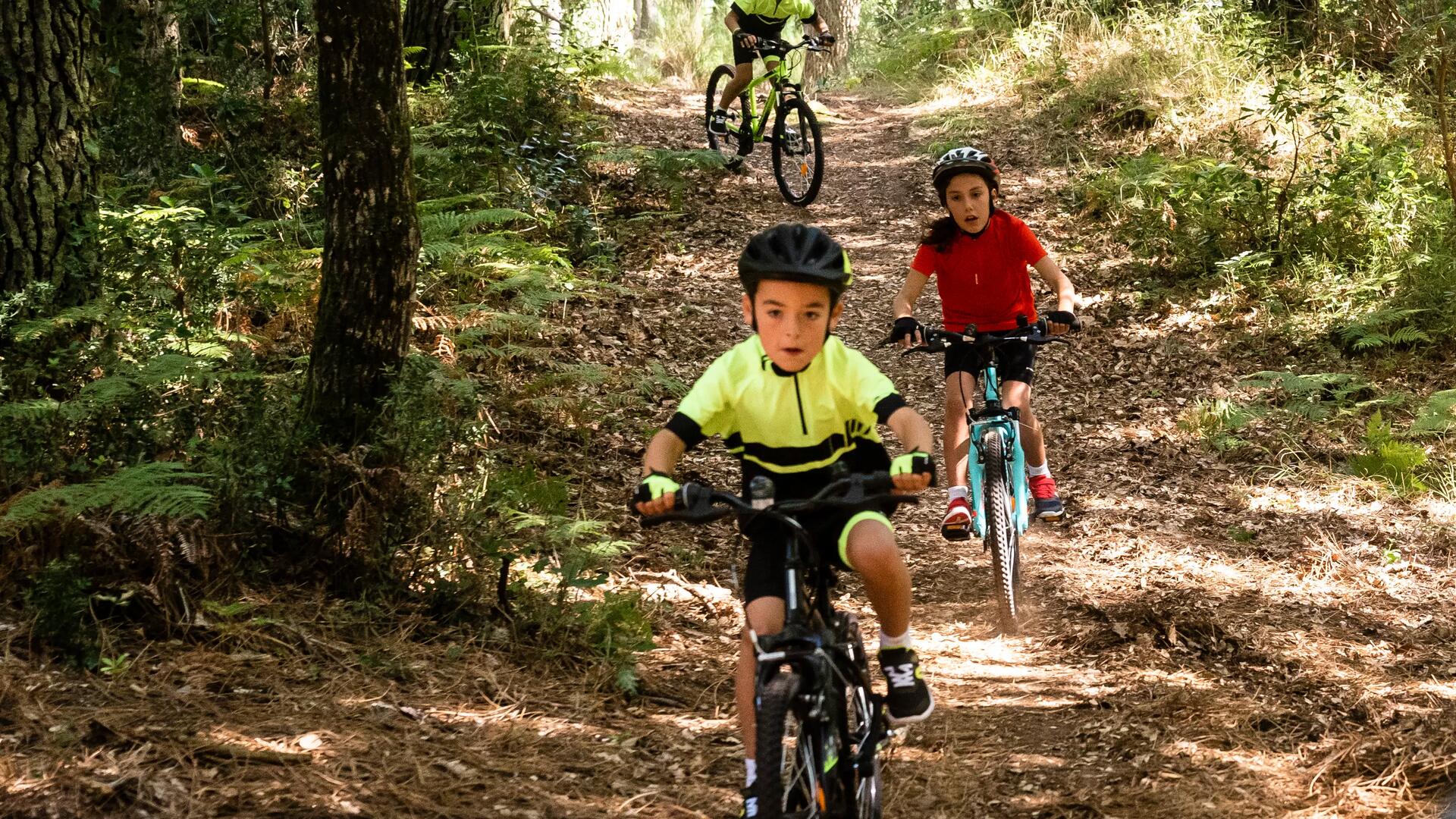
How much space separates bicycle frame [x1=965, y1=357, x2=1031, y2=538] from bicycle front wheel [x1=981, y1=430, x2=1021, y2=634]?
0.04 metres

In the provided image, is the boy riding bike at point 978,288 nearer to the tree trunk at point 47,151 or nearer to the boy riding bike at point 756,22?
the tree trunk at point 47,151

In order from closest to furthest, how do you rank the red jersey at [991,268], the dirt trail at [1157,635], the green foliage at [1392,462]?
the dirt trail at [1157,635] → the red jersey at [991,268] → the green foliage at [1392,462]

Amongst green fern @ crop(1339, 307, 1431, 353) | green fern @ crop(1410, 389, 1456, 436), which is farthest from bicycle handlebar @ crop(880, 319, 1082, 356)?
green fern @ crop(1339, 307, 1431, 353)

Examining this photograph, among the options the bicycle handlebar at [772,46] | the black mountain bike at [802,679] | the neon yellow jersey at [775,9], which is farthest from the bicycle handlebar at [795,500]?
the neon yellow jersey at [775,9]

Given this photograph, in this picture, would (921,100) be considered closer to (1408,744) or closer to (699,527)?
(699,527)

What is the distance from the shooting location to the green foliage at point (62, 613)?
4.15 m

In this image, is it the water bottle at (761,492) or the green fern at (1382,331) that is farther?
the green fern at (1382,331)

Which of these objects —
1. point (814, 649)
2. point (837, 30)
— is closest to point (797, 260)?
point (814, 649)

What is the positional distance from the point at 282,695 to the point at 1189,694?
364cm

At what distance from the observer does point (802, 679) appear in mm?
3229

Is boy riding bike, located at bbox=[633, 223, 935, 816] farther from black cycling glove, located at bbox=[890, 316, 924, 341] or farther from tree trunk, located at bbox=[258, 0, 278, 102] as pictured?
tree trunk, located at bbox=[258, 0, 278, 102]

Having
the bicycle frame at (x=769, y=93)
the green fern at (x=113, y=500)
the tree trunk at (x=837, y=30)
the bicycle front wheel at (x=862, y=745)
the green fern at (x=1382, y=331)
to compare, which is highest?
the tree trunk at (x=837, y=30)

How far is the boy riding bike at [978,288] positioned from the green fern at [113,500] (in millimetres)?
3538

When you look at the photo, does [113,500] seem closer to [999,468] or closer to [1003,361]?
[999,468]
